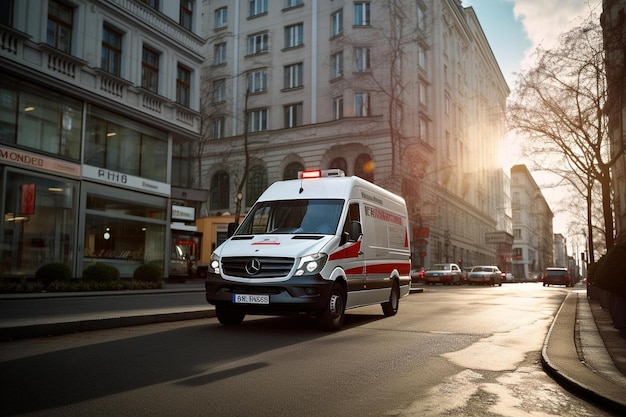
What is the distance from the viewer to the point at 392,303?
1316cm

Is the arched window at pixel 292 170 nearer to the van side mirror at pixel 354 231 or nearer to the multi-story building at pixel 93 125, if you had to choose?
the multi-story building at pixel 93 125

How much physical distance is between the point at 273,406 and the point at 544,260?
475 ft

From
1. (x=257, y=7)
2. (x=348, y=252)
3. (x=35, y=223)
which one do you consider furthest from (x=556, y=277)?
(x=348, y=252)

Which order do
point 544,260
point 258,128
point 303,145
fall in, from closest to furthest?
point 303,145, point 258,128, point 544,260

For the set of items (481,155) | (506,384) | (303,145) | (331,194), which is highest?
(481,155)

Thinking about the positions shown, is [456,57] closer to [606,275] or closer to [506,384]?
[606,275]

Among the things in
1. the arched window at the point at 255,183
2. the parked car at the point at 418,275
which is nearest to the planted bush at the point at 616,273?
the parked car at the point at 418,275

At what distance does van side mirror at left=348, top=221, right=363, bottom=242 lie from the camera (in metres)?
10.1

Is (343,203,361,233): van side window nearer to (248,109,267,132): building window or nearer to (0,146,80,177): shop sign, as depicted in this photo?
(0,146,80,177): shop sign

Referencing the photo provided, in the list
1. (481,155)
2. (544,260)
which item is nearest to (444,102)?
(481,155)

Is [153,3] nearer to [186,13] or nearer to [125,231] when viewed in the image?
[186,13]

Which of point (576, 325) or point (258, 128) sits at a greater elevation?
point (258, 128)

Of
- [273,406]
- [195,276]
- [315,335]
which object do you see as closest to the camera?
[273,406]

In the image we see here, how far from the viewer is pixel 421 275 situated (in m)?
41.5
